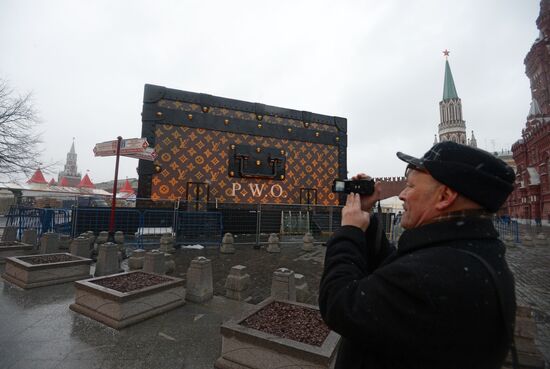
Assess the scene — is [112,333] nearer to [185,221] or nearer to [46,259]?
[46,259]

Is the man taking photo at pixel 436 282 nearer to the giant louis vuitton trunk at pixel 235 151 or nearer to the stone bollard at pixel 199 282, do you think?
the stone bollard at pixel 199 282

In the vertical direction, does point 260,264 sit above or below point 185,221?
below

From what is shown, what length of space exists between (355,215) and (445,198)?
1.33 feet

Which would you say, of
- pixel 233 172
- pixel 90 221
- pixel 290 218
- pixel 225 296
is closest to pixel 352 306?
pixel 225 296

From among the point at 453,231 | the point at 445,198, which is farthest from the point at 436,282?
the point at 445,198

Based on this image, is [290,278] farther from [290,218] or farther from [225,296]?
[290,218]

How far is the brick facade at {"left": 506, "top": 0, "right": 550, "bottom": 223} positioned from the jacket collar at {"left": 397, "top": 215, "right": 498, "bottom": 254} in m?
35.6

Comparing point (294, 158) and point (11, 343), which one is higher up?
point (294, 158)

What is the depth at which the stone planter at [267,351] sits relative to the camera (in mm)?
2406

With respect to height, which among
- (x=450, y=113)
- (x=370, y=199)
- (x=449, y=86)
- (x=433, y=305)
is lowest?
(x=433, y=305)

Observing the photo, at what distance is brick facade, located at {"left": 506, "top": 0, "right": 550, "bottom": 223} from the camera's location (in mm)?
26641

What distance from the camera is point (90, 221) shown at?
10.3 m

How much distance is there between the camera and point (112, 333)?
343cm

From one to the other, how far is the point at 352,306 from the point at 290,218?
1313cm
